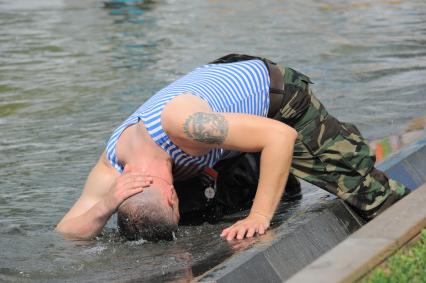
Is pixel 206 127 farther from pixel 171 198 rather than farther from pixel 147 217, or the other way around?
pixel 147 217

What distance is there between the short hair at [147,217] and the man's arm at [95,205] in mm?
120

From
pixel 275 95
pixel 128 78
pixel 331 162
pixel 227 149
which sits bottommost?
pixel 128 78

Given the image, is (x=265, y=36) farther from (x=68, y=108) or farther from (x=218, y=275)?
(x=218, y=275)

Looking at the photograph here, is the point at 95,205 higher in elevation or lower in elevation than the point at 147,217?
lower

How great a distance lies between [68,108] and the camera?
33.5 feet

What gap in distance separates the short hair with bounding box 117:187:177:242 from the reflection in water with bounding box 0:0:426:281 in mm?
114

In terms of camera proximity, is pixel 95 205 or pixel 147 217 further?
pixel 95 205

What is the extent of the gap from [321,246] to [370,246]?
1115 millimetres

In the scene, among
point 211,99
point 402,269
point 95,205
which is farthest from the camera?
point 95,205

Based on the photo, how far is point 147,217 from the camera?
5043mm

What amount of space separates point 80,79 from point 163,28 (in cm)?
504

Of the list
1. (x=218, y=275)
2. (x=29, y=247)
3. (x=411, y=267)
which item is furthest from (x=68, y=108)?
(x=411, y=267)

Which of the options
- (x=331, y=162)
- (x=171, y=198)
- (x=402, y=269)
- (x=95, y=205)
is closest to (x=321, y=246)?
(x=331, y=162)

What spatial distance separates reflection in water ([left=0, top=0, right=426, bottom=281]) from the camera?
5391 mm
